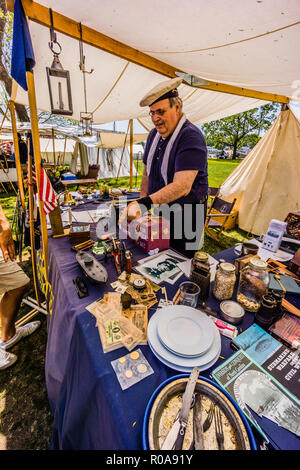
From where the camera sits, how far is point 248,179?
211 inches

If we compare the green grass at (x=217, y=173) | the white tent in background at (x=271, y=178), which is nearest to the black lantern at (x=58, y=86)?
the white tent in background at (x=271, y=178)

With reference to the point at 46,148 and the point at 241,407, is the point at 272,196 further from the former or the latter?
the point at 46,148

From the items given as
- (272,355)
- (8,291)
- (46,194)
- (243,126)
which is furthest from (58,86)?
(243,126)

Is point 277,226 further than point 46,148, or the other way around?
point 46,148

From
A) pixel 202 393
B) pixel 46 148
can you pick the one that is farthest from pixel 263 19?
pixel 46 148

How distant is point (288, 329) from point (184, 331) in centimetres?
59

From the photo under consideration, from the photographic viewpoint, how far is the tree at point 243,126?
2469cm

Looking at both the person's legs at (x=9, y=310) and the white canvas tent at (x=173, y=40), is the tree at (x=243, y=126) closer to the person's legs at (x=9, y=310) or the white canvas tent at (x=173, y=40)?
the white canvas tent at (x=173, y=40)

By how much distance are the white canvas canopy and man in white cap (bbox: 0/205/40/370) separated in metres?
2.06

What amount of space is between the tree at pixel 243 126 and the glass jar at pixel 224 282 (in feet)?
96.6

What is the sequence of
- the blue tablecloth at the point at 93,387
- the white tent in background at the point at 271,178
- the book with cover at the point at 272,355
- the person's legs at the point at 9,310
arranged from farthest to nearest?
the white tent in background at the point at 271,178 → the person's legs at the point at 9,310 → the book with cover at the point at 272,355 → the blue tablecloth at the point at 93,387

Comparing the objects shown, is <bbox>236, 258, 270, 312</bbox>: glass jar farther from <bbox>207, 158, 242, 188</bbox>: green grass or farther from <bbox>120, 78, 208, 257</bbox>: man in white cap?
<bbox>207, 158, 242, 188</bbox>: green grass

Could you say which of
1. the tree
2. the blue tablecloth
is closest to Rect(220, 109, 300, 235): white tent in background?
the blue tablecloth
